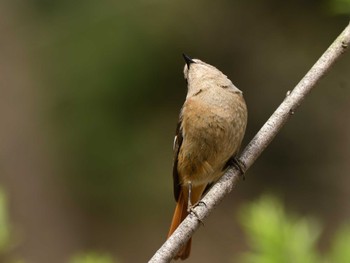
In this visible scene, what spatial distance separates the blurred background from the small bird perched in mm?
2867

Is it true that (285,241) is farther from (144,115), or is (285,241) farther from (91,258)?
(144,115)

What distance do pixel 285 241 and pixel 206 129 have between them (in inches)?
76.2

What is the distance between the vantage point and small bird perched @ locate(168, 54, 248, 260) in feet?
10.1

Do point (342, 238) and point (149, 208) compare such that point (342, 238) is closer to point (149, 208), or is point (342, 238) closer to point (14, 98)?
point (149, 208)

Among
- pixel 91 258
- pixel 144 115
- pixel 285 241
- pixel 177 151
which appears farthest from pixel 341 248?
pixel 144 115

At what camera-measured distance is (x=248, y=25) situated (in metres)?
6.89

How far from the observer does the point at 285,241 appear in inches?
47.2

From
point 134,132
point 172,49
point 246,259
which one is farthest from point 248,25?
point 246,259

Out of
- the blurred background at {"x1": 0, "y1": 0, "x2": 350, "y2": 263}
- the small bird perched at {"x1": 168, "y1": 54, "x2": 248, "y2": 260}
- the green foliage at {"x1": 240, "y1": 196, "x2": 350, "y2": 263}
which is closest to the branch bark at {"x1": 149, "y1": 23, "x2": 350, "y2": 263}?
the small bird perched at {"x1": 168, "y1": 54, "x2": 248, "y2": 260}

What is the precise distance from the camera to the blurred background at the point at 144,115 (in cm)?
631

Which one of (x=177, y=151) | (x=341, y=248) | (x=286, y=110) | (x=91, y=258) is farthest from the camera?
(x=177, y=151)

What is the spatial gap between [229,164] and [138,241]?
4.98m

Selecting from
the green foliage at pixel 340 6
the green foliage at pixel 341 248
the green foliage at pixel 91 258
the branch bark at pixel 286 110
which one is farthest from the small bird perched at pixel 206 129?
the green foliage at pixel 341 248

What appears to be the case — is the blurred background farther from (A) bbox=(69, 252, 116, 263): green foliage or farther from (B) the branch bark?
(A) bbox=(69, 252, 116, 263): green foliage
